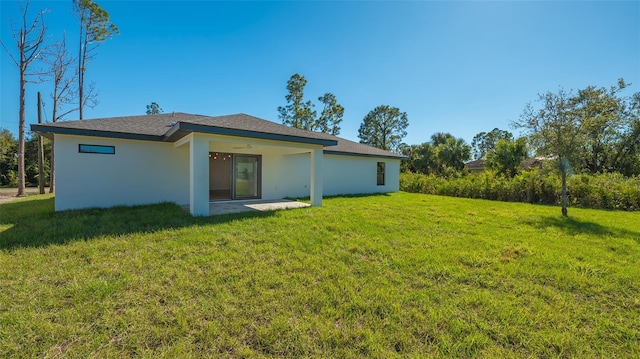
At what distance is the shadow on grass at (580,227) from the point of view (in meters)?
6.32

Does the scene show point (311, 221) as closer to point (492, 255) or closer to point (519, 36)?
point (492, 255)

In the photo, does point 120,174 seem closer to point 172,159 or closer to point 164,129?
point 172,159

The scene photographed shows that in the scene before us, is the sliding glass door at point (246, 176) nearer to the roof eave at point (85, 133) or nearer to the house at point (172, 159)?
the house at point (172, 159)

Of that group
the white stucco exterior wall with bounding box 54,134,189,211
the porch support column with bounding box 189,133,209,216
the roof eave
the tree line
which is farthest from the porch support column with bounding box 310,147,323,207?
the tree line

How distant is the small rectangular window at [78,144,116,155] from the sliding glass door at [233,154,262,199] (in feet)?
13.6

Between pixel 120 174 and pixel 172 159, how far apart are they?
64.8 inches

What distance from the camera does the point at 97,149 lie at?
825cm

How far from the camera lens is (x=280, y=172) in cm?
1212

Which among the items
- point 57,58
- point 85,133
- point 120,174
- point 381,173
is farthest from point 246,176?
point 57,58

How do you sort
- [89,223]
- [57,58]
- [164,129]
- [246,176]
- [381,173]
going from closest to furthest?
1. [89,223]
2. [164,129]
3. [246,176]
4. [381,173]
5. [57,58]

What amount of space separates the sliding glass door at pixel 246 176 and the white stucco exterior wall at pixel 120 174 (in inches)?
77.3

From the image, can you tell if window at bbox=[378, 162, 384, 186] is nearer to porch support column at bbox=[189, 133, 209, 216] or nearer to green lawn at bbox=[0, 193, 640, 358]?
green lawn at bbox=[0, 193, 640, 358]

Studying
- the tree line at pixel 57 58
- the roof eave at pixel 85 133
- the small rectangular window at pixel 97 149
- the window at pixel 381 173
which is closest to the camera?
the roof eave at pixel 85 133

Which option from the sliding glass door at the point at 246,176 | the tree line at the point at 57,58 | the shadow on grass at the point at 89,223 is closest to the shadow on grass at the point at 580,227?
the shadow on grass at the point at 89,223
